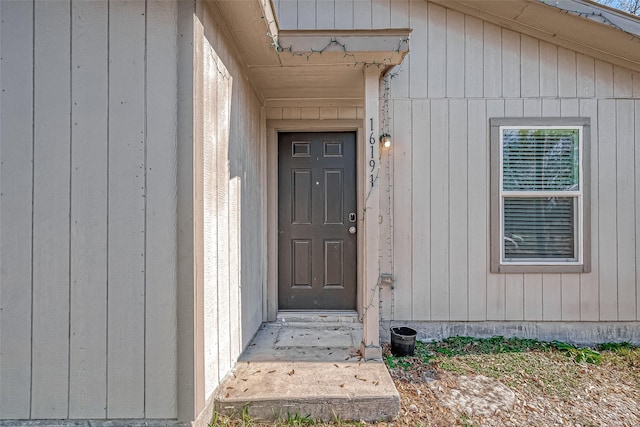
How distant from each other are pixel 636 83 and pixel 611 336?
242 centimetres

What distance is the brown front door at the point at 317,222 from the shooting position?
3609 millimetres

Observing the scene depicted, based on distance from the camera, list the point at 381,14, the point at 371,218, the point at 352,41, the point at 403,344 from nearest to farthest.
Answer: the point at 352,41 → the point at 371,218 → the point at 403,344 → the point at 381,14

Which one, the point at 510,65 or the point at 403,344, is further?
the point at 510,65

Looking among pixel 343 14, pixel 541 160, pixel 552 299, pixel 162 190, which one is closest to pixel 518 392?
pixel 552 299

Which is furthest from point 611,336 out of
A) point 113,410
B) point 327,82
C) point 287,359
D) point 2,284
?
point 2,284

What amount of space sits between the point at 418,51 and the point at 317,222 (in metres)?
1.97

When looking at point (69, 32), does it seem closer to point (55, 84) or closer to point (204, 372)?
point (55, 84)

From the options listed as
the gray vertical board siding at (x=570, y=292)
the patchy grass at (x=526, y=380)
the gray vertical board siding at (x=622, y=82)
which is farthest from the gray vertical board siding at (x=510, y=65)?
the patchy grass at (x=526, y=380)

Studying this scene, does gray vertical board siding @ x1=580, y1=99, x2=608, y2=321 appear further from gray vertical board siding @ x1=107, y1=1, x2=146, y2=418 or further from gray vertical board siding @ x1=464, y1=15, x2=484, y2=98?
gray vertical board siding @ x1=107, y1=1, x2=146, y2=418

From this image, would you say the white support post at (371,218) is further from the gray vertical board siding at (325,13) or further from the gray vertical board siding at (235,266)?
the gray vertical board siding at (325,13)

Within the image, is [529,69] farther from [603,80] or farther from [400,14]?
[400,14]

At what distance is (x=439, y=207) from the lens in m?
3.22

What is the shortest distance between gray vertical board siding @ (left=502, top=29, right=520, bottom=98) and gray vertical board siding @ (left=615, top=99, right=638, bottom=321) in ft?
3.40

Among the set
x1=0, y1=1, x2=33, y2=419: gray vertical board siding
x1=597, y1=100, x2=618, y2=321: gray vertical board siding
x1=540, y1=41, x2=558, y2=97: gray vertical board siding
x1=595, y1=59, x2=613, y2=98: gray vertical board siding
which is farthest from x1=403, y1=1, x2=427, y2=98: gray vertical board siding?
x1=0, y1=1, x2=33, y2=419: gray vertical board siding
